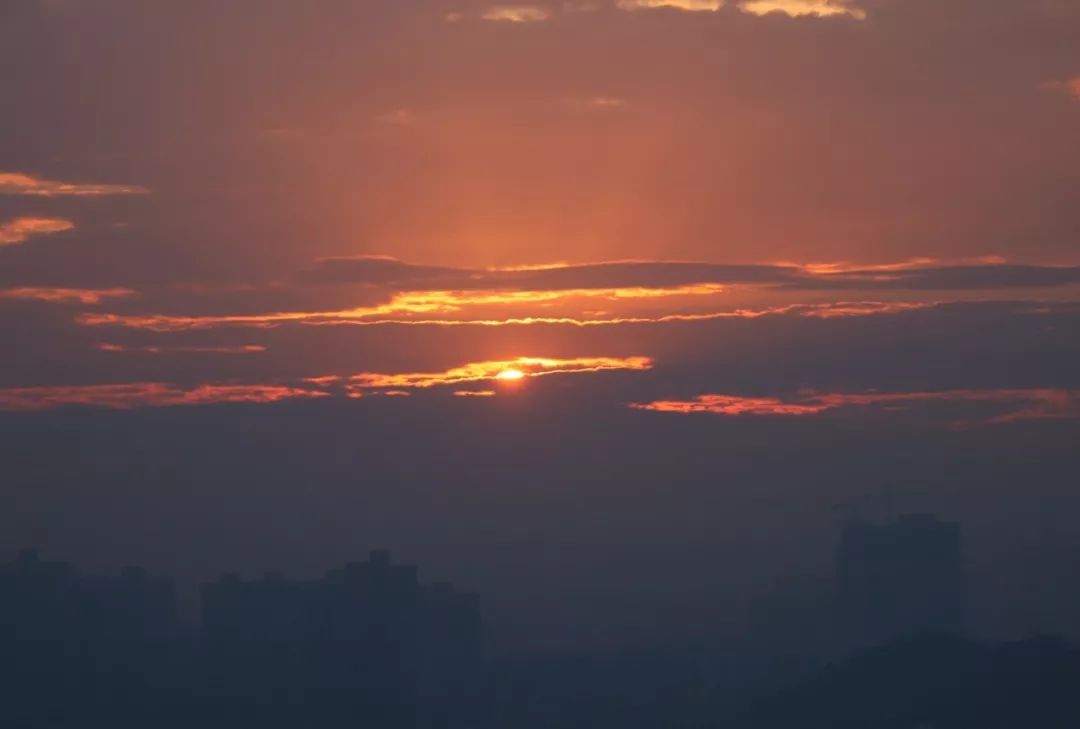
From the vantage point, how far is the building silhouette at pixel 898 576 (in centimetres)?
5650

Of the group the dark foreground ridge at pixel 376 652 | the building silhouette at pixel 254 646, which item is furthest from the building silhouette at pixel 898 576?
the building silhouette at pixel 254 646

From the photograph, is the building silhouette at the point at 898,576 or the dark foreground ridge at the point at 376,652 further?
the building silhouette at the point at 898,576

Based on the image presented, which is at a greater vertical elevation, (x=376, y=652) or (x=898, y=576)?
(x=898, y=576)

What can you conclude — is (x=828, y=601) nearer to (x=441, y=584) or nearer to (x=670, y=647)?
(x=670, y=647)

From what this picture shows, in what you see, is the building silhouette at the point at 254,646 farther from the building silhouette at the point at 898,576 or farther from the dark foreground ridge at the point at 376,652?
the building silhouette at the point at 898,576

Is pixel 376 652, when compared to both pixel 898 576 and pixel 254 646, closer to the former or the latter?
pixel 254 646

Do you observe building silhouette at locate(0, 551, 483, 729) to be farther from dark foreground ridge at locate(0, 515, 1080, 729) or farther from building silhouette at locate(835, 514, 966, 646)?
building silhouette at locate(835, 514, 966, 646)

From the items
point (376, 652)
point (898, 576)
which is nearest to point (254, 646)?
point (376, 652)

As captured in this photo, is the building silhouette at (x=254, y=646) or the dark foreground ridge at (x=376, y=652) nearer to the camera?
the dark foreground ridge at (x=376, y=652)

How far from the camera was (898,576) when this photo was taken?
58.6 metres

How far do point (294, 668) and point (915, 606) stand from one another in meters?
23.4

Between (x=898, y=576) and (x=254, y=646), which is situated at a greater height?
(x=898, y=576)

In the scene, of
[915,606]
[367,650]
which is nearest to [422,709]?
[367,650]

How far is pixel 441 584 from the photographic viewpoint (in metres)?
60.9
